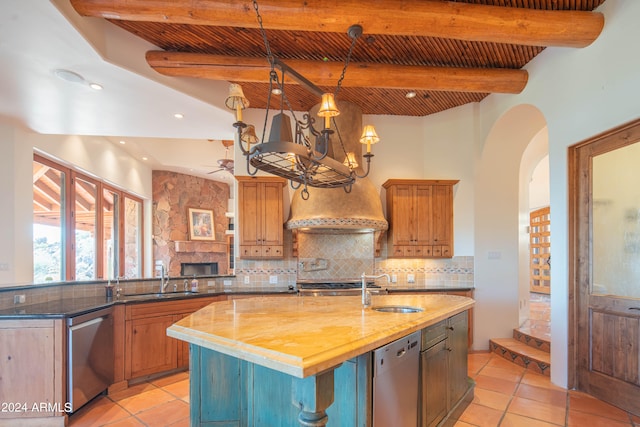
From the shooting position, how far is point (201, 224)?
30.6 feet

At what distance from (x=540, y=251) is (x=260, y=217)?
321 inches

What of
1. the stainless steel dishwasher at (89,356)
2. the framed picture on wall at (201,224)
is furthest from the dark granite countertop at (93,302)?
the framed picture on wall at (201,224)

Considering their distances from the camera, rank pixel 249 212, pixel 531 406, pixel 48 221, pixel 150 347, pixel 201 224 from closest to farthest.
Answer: pixel 531 406, pixel 150 347, pixel 249 212, pixel 48 221, pixel 201 224

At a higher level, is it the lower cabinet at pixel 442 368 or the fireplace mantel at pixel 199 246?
the fireplace mantel at pixel 199 246

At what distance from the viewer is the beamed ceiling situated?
2.65 meters

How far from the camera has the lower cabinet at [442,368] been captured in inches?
85.4

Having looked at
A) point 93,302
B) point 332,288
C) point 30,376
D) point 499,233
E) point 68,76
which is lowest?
point 30,376

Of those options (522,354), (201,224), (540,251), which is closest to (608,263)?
(522,354)

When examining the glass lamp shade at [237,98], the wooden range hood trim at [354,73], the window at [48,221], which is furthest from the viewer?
the window at [48,221]

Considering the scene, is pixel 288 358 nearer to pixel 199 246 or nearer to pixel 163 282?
pixel 163 282

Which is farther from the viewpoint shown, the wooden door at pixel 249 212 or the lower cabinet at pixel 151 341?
the wooden door at pixel 249 212

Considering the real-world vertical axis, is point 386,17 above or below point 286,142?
above

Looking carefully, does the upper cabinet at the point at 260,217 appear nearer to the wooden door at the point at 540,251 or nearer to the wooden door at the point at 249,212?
the wooden door at the point at 249,212

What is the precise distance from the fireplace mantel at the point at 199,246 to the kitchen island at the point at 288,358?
270 inches
